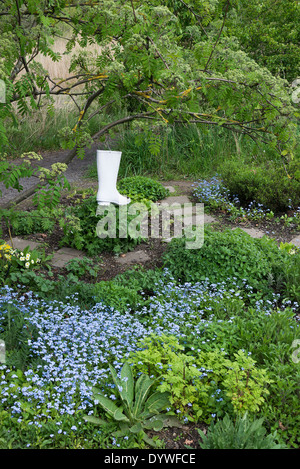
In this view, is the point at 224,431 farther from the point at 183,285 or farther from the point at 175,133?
the point at 175,133

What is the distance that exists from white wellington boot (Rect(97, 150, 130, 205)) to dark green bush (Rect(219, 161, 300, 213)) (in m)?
1.77

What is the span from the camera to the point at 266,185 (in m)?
5.30

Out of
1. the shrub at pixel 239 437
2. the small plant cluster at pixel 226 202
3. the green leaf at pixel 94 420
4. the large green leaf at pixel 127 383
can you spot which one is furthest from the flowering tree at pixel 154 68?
the shrub at pixel 239 437

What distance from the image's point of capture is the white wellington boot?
166 inches

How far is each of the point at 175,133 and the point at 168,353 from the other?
4.97m

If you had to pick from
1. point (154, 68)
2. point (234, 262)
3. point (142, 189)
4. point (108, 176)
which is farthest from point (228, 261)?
point (142, 189)

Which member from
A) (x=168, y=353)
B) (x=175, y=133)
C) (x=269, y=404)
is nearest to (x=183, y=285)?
(x=168, y=353)

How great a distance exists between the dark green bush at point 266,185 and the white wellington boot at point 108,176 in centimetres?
177

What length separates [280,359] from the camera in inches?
98.2

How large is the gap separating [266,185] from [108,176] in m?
2.01

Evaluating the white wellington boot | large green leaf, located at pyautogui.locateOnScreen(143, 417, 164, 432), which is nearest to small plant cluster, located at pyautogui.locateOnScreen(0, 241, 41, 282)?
→ the white wellington boot

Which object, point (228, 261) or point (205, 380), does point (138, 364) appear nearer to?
point (205, 380)

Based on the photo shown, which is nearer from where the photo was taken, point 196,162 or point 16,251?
point 16,251

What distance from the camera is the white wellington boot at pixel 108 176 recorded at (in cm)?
422
